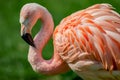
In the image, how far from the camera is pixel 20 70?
18.3 ft

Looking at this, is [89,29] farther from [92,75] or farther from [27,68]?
[27,68]

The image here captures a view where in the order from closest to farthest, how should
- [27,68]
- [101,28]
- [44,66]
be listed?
[101,28] < [44,66] < [27,68]

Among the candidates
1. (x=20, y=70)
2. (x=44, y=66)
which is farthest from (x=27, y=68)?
(x=44, y=66)

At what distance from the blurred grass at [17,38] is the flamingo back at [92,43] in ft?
4.50

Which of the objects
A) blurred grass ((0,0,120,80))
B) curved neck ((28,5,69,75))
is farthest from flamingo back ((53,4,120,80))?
blurred grass ((0,0,120,80))

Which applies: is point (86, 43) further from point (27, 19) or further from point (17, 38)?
point (17, 38)

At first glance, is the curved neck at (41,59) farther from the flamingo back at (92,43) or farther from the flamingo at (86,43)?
the flamingo back at (92,43)

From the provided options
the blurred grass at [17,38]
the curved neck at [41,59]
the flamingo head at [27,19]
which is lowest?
the blurred grass at [17,38]

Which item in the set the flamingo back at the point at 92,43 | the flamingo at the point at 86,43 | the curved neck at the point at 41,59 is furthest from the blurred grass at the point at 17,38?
the flamingo back at the point at 92,43

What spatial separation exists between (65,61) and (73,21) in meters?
0.32

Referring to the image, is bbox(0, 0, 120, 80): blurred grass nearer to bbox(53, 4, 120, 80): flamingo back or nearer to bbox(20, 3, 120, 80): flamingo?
bbox(20, 3, 120, 80): flamingo

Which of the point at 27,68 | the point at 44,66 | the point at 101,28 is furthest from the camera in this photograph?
the point at 27,68

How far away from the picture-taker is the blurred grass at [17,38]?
5523 mm

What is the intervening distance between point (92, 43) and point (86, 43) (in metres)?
0.05
